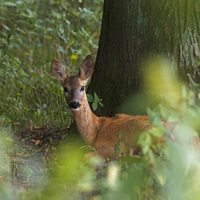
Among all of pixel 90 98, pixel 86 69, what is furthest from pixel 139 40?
pixel 90 98

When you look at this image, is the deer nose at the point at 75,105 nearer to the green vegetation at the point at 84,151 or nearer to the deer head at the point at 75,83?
the deer head at the point at 75,83

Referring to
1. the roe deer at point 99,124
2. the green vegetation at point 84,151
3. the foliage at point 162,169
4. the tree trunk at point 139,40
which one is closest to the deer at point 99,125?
the roe deer at point 99,124

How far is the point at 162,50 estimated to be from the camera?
13.6 feet

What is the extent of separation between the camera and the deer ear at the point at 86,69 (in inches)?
166

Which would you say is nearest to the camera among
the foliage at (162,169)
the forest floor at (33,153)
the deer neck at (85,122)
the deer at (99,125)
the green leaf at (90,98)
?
the foliage at (162,169)

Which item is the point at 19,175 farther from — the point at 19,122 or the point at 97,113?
the point at 19,122

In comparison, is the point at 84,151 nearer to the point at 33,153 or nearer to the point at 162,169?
the point at 33,153

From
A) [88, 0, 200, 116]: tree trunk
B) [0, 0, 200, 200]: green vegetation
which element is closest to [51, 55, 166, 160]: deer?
[0, 0, 200, 200]: green vegetation

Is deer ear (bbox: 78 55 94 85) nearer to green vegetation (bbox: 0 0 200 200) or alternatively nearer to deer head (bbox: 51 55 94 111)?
deer head (bbox: 51 55 94 111)

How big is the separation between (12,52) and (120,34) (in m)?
→ 4.05

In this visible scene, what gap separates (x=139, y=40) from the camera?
13.9 ft

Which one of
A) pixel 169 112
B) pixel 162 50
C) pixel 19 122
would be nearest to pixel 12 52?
pixel 19 122

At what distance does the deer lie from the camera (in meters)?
3.88

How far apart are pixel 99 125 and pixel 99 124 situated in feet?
0.04
